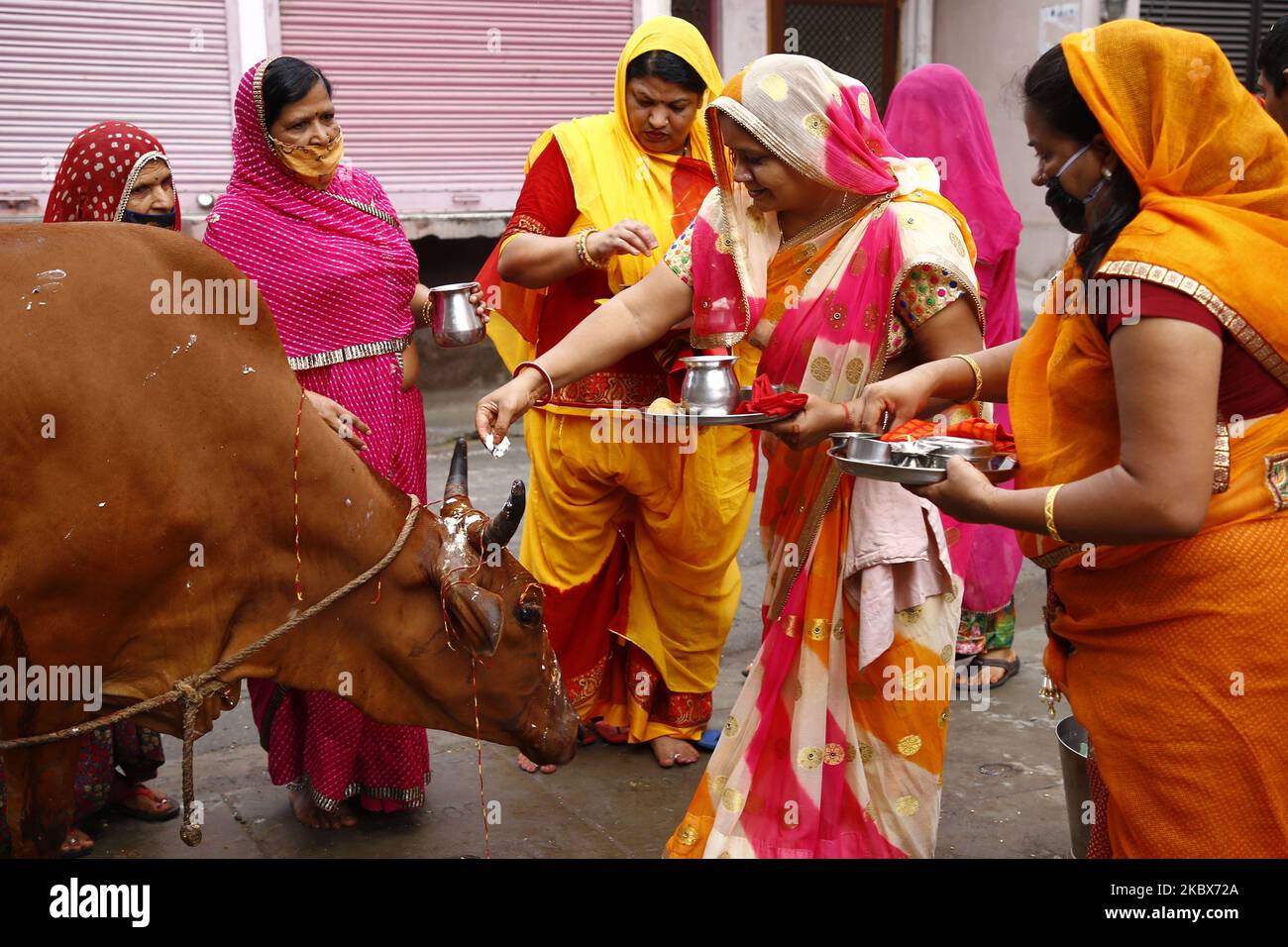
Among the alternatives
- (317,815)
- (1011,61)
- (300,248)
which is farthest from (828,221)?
(1011,61)

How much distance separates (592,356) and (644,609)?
54.4 inches

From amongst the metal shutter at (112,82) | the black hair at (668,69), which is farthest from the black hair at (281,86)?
the metal shutter at (112,82)

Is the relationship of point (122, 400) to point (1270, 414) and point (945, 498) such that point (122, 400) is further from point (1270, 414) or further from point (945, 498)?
point (1270, 414)

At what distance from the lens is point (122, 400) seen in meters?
2.69

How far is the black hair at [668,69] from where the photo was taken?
4254 mm

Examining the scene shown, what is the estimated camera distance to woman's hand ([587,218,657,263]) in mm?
4000

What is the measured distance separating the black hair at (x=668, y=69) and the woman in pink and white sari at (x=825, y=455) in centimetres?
102

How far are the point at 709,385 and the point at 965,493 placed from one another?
965mm

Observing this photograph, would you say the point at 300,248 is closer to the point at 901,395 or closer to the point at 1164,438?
the point at 901,395

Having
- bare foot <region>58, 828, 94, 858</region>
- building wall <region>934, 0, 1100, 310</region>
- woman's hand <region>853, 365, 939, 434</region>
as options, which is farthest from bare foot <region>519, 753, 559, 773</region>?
building wall <region>934, 0, 1100, 310</region>

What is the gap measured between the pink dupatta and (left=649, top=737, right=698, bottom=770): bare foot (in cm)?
172

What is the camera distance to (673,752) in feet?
14.8

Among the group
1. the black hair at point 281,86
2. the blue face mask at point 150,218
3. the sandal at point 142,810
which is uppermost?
the black hair at point 281,86

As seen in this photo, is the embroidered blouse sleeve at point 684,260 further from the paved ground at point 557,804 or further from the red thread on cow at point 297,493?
the paved ground at point 557,804
